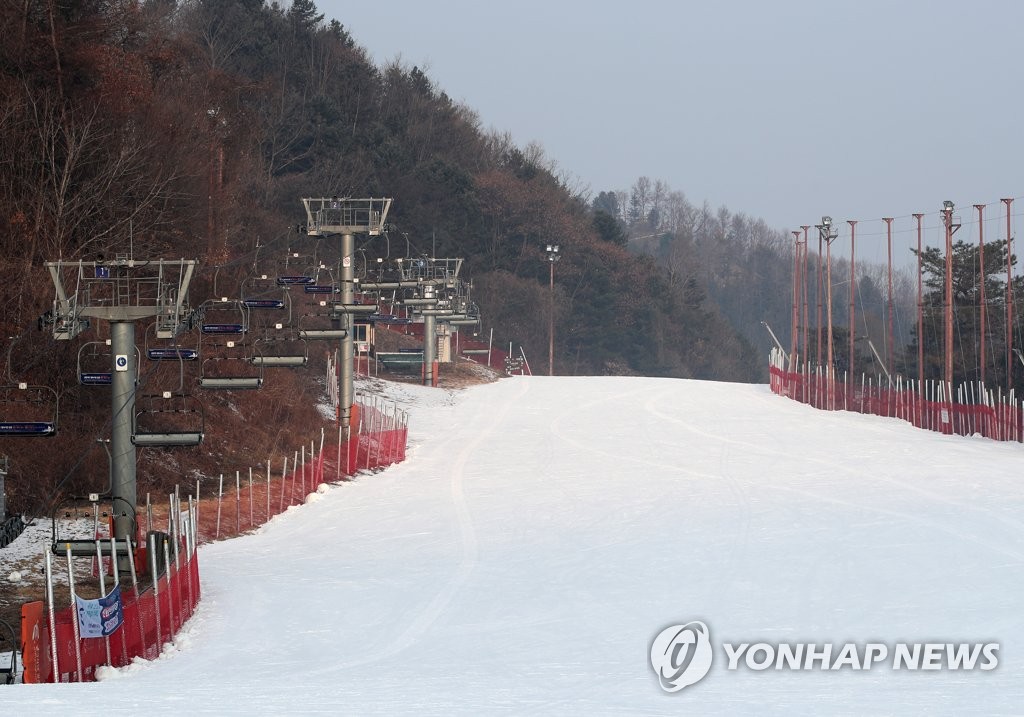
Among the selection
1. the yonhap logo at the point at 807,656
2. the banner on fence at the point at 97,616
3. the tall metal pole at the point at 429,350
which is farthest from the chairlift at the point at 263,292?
the tall metal pole at the point at 429,350

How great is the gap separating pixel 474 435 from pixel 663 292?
7760 cm

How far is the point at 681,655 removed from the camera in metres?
14.6

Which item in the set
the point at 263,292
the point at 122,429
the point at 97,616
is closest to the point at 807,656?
the point at 97,616

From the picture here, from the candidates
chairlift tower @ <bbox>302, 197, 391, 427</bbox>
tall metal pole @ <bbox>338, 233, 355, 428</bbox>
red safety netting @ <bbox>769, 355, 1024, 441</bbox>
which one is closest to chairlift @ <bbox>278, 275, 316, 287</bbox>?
tall metal pole @ <bbox>338, 233, 355, 428</bbox>

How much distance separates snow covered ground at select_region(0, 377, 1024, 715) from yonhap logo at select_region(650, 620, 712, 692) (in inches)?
7.1

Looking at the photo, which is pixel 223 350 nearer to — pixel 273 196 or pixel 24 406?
pixel 24 406

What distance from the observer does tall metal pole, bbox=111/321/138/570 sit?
61.2 feet

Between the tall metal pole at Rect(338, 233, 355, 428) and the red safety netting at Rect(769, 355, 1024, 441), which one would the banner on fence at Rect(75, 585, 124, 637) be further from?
the red safety netting at Rect(769, 355, 1024, 441)

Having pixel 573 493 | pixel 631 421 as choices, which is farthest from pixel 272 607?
pixel 631 421

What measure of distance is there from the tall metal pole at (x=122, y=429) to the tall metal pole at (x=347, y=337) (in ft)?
58.0

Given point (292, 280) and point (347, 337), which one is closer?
point (292, 280)

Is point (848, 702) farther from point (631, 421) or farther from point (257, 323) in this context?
point (631, 421)

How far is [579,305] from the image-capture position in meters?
113

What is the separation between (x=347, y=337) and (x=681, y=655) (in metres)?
23.7
